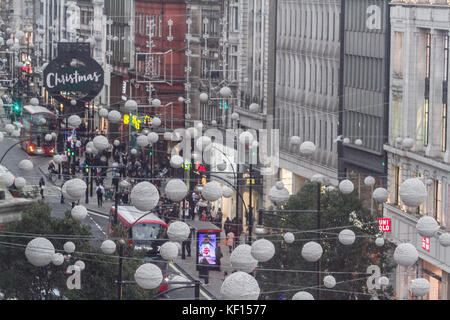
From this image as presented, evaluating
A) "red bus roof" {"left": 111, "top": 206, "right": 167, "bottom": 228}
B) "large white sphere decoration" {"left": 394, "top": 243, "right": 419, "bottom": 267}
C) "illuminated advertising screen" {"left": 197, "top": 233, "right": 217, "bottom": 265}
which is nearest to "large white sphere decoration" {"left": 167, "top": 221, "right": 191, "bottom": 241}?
"large white sphere decoration" {"left": 394, "top": 243, "right": 419, "bottom": 267}

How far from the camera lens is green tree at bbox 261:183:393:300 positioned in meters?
42.8

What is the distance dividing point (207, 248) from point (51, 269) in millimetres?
14991

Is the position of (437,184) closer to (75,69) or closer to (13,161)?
(75,69)

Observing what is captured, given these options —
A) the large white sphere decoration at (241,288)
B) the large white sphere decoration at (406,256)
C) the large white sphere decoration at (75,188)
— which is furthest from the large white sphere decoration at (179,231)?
the large white sphere decoration at (241,288)

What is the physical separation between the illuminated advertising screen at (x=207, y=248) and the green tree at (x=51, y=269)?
11.1 m

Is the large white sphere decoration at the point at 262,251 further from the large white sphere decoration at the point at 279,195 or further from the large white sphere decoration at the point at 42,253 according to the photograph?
the large white sphere decoration at the point at 279,195

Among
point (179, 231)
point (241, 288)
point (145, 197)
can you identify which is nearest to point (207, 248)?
point (179, 231)

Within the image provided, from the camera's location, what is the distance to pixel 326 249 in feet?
145

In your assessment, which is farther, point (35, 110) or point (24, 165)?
point (35, 110)

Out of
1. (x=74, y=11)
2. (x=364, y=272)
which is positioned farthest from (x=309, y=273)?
(x=74, y=11)

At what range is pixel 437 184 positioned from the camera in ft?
168

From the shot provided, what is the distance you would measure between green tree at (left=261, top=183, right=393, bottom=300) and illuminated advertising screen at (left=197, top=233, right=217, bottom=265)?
7.67m

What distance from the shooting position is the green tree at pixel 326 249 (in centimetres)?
4275

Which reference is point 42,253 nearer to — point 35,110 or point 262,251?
point 262,251
